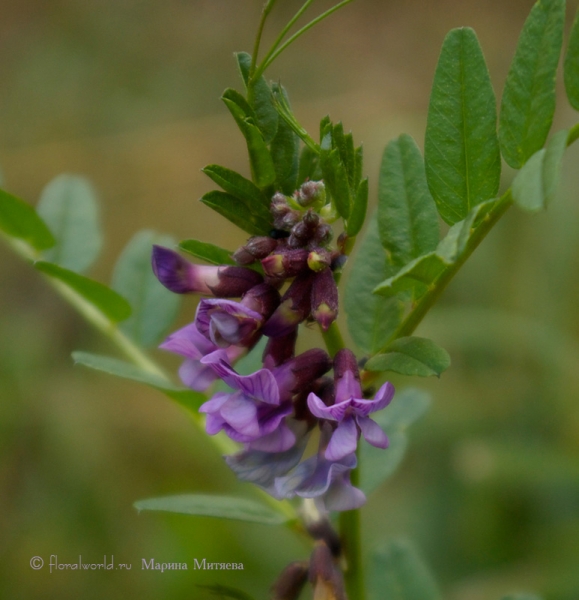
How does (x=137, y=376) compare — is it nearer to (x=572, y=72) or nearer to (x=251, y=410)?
(x=251, y=410)

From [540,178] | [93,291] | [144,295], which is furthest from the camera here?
[144,295]

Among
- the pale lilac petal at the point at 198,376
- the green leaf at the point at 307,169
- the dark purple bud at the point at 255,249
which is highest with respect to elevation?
the green leaf at the point at 307,169

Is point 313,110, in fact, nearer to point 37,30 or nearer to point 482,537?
point 37,30

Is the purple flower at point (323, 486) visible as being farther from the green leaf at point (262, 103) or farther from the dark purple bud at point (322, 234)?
the green leaf at point (262, 103)

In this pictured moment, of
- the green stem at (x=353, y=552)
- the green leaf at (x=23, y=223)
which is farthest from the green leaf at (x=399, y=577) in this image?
the green leaf at (x=23, y=223)

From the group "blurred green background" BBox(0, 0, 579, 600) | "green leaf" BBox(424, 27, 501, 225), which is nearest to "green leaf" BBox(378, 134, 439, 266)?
"green leaf" BBox(424, 27, 501, 225)

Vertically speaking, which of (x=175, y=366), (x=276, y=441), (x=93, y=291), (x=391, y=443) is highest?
(x=93, y=291)

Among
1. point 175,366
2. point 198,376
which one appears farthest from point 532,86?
point 175,366
